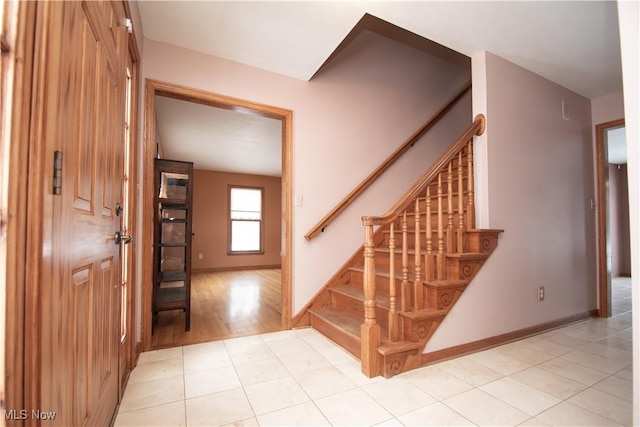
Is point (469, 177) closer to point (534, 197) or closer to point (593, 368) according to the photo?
point (534, 197)

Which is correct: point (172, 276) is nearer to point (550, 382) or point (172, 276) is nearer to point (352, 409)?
point (352, 409)

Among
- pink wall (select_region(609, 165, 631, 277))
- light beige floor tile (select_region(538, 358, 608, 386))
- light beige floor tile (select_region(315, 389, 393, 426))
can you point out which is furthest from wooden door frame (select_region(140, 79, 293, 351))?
pink wall (select_region(609, 165, 631, 277))

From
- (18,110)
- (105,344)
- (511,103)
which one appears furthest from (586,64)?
(105,344)

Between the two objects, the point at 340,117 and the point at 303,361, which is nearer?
the point at 303,361

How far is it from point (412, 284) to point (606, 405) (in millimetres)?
1116

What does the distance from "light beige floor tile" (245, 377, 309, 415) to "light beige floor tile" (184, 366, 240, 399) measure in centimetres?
14

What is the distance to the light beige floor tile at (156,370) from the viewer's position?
5.73 feet

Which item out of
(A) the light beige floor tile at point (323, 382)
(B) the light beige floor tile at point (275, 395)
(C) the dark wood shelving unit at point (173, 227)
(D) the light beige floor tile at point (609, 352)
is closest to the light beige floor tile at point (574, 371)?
(D) the light beige floor tile at point (609, 352)

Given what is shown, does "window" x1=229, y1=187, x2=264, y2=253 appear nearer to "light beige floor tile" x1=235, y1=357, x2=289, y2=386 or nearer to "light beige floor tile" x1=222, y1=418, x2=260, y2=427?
"light beige floor tile" x1=235, y1=357, x2=289, y2=386

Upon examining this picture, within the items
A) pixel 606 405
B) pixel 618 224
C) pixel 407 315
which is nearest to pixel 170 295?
pixel 407 315

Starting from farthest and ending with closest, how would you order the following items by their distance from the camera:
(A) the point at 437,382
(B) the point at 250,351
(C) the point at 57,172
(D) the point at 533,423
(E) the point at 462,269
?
(B) the point at 250,351
(E) the point at 462,269
(A) the point at 437,382
(D) the point at 533,423
(C) the point at 57,172

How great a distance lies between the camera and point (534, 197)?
8.38 feet

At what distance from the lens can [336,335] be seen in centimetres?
227

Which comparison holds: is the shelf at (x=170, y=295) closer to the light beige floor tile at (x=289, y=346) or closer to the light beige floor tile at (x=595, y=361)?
the light beige floor tile at (x=289, y=346)
